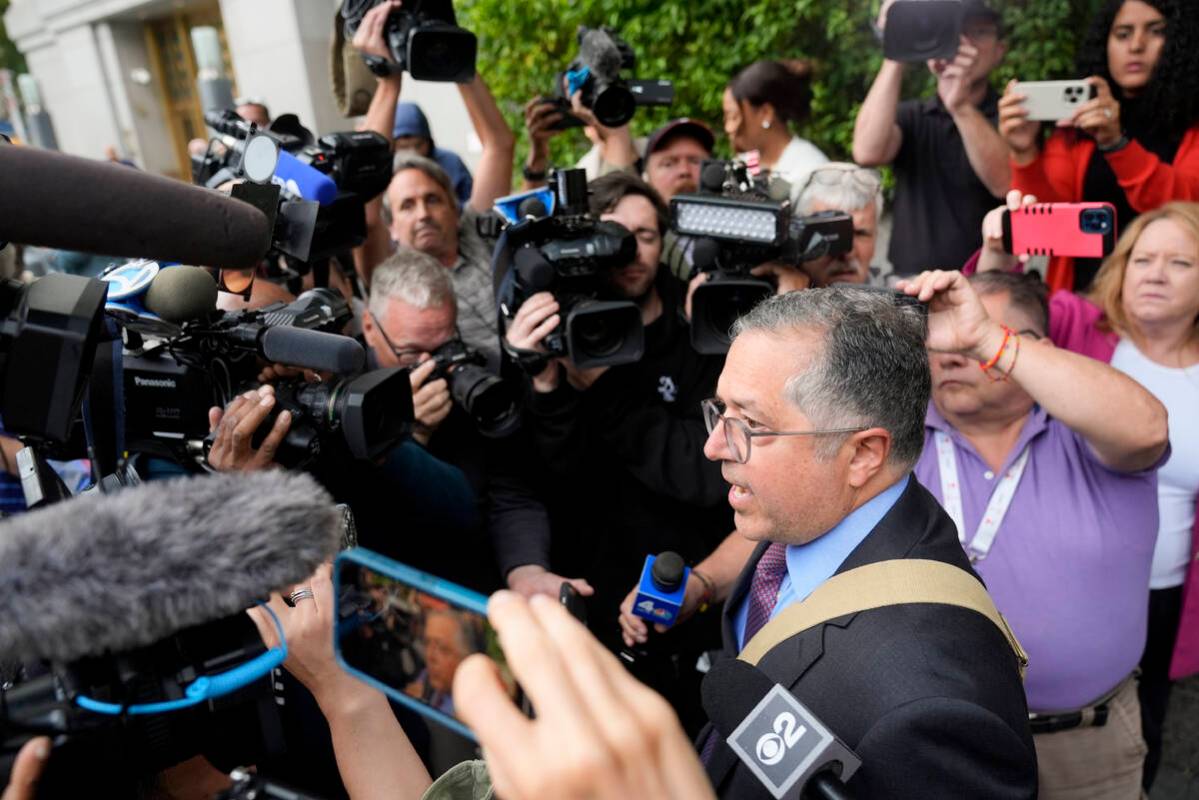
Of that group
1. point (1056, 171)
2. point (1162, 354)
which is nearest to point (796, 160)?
point (1056, 171)

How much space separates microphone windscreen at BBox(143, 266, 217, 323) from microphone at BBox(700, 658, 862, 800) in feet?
3.20

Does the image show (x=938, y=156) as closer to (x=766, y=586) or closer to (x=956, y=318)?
(x=956, y=318)

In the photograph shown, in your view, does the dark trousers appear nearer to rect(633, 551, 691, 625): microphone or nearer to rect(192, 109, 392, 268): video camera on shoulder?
rect(633, 551, 691, 625): microphone

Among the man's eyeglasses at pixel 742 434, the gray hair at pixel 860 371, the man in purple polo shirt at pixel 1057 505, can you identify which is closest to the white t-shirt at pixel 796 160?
the man in purple polo shirt at pixel 1057 505

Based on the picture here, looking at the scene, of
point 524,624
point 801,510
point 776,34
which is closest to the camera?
point 524,624

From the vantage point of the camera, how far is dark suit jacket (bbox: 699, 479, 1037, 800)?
3.50 ft

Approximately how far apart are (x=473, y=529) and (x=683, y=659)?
0.73 metres

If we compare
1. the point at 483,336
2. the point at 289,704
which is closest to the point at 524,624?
the point at 289,704

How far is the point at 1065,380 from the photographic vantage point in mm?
1692

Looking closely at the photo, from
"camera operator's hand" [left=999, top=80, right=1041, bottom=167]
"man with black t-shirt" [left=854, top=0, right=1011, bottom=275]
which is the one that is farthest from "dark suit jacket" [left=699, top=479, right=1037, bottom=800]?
"man with black t-shirt" [left=854, top=0, right=1011, bottom=275]

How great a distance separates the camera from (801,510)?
1.40 metres

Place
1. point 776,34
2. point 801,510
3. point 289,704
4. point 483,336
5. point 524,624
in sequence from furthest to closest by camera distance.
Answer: point 776,34, point 483,336, point 801,510, point 289,704, point 524,624

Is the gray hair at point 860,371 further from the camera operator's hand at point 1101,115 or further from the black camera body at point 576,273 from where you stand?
the camera operator's hand at point 1101,115

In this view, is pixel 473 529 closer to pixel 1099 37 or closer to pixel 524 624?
pixel 524 624
